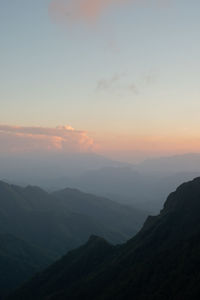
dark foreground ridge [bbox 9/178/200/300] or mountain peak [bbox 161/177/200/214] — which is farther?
mountain peak [bbox 161/177/200/214]

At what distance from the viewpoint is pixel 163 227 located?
468 feet

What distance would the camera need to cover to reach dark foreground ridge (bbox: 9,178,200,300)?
100500 millimetres

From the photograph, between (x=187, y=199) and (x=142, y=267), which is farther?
(x=187, y=199)

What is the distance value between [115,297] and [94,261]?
5454 centimetres

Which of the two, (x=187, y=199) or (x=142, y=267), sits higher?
(x=187, y=199)

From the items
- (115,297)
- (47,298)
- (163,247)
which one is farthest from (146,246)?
(47,298)

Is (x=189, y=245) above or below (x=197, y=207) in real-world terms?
below

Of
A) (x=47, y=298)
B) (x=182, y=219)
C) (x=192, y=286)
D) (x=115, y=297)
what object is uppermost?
(x=182, y=219)

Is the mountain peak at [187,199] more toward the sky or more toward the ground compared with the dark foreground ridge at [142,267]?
more toward the sky

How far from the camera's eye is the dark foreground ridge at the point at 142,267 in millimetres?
100500

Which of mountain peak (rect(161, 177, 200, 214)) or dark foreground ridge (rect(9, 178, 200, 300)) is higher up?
mountain peak (rect(161, 177, 200, 214))

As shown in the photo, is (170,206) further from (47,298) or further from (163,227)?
(47,298)

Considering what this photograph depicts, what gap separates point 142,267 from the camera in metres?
119

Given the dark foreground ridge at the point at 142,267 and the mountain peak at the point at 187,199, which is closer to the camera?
the dark foreground ridge at the point at 142,267
